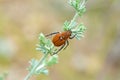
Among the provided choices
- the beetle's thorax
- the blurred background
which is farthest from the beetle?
the blurred background

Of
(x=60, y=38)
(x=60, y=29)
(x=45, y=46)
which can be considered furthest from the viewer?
(x=60, y=29)

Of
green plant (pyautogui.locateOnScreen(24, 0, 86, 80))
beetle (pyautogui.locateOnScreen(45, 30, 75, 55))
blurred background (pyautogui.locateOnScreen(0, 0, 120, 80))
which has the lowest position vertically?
green plant (pyautogui.locateOnScreen(24, 0, 86, 80))

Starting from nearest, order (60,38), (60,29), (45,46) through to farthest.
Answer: (45,46) < (60,38) < (60,29)

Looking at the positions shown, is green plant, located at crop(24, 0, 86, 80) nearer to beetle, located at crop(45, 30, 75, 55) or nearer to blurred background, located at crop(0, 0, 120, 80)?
beetle, located at crop(45, 30, 75, 55)

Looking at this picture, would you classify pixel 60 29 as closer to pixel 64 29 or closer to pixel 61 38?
pixel 61 38

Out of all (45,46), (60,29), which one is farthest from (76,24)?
(60,29)

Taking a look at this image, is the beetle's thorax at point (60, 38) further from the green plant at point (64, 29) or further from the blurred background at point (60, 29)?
the blurred background at point (60, 29)

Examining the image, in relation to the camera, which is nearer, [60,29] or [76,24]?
[76,24]

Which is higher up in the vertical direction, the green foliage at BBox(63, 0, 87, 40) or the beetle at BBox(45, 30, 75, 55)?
the beetle at BBox(45, 30, 75, 55)
